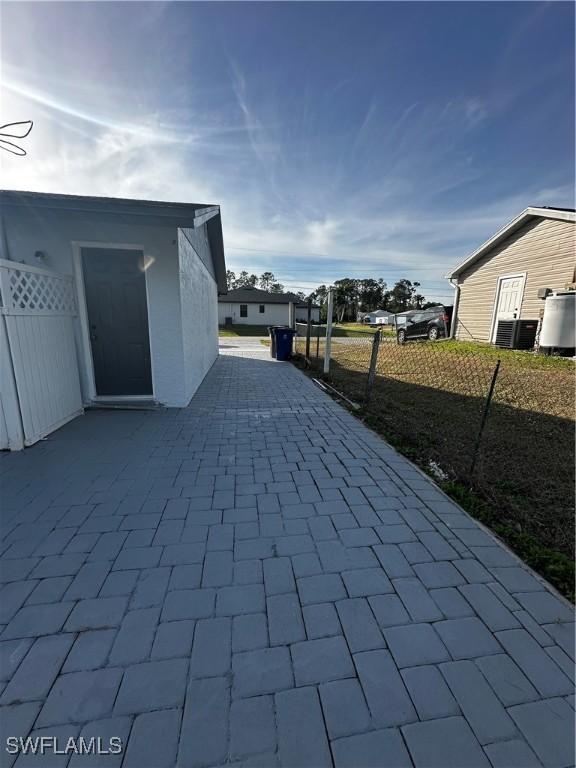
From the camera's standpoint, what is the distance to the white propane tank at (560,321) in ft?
31.7

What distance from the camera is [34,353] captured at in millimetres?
3857

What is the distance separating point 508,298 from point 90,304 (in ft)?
46.2

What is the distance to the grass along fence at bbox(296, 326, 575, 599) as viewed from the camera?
2498 millimetres

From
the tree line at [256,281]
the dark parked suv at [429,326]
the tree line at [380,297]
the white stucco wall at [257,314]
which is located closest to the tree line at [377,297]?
the tree line at [380,297]

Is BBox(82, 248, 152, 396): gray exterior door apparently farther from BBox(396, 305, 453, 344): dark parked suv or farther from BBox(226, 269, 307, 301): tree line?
BBox(226, 269, 307, 301): tree line

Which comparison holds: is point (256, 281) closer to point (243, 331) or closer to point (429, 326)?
point (243, 331)

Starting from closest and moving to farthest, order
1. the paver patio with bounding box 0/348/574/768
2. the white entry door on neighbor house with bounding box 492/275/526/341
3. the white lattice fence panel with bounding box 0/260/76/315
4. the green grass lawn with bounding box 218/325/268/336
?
the paver patio with bounding box 0/348/574/768 < the white lattice fence panel with bounding box 0/260/76/315 < the white entry door on neighbor house with bounding box 492/275/526/341 < the green grass lawn with bounding box 218/325/268/336

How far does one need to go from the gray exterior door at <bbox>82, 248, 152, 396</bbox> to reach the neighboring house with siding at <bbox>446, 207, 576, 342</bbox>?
12.6m

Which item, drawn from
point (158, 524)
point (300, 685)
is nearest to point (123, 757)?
point (300, 685)

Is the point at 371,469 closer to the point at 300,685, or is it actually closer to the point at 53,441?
the point at 300,685

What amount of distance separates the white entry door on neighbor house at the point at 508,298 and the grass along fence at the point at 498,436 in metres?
3.46

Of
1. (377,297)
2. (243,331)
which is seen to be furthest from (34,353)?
(377,297)

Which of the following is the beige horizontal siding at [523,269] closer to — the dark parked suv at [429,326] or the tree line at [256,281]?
the dark parked suv at [429,326]

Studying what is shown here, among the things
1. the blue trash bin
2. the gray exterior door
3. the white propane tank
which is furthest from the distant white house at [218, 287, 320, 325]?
the gray exterior door
